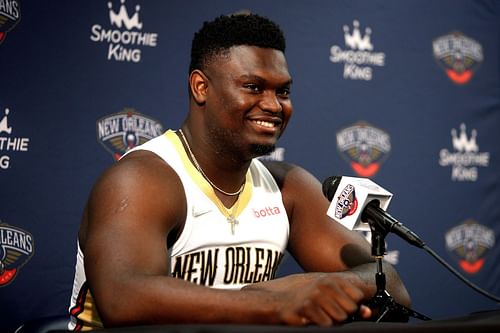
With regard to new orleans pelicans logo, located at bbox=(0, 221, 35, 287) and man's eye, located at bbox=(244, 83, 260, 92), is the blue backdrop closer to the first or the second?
new orleans pelicans logo, located at bbox=(0, 221, 35, 287)

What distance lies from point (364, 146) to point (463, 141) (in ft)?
1.74

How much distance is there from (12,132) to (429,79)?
1856 millimetres

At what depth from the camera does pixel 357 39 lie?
2.91 metres

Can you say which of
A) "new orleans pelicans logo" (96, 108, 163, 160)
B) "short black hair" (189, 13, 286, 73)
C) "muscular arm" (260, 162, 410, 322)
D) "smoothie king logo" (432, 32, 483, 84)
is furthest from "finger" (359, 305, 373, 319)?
"smoothie king logo" (432, 32, 483, 84)

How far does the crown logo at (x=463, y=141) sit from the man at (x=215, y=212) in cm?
127

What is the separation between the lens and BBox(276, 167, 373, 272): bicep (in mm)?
1897

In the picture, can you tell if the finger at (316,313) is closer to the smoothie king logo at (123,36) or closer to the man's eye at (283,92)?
the man's eye at (283,92)

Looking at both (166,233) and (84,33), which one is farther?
(84,33)

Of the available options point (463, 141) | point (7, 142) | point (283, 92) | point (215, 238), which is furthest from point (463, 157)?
point (7, 142)

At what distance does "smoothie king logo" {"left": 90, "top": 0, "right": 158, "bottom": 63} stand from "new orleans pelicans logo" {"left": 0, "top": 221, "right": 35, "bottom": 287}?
2.43ft

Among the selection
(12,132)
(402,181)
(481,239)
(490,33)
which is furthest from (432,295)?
(12,132)

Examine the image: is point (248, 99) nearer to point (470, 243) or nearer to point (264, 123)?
point (264, 123)

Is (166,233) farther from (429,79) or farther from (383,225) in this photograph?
(429,79)

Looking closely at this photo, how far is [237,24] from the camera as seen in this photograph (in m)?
1.91
